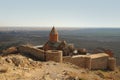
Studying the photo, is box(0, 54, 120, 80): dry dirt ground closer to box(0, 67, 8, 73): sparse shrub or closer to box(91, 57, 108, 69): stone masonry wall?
box(0, 67, 8, 73): sparse shrub

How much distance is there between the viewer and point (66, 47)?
85.3 feet

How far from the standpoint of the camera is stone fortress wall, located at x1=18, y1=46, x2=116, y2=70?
2025 cm

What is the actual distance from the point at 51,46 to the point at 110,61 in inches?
258

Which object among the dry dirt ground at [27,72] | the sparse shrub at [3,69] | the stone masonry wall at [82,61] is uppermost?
the sparse shrub at [3,69]

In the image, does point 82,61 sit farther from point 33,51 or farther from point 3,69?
point 3,69

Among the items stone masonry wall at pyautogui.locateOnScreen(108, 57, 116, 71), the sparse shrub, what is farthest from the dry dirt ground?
stone masonry wall at pyautogui.locateOnScreen(108, 57, 116, 71)

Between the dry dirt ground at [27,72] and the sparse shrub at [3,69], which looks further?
the sparse shrub at [3,69]

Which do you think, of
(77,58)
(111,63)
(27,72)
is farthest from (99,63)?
(27,72)

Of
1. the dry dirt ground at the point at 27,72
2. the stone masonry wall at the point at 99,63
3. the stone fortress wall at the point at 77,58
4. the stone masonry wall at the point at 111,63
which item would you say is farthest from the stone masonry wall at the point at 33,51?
the stone masonry wall at the point at 111,63

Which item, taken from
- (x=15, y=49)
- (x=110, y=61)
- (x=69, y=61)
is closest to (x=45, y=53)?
(x=69, y=61)

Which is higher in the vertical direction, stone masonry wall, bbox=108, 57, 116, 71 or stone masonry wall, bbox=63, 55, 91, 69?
stone masonry wall, bbox=63, 55, 91, 69

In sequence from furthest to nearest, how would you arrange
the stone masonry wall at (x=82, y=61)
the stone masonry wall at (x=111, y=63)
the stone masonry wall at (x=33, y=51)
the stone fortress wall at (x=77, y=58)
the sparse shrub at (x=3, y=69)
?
the stone masonry wall at (x=111, y=63) < the stone masonry wall at (x=82, y=61) < the stone masonry wall at (x=33, y=51) < the stone fortress wall at (x=77, y=58) < the sparse shrub at (x=3, y=69)

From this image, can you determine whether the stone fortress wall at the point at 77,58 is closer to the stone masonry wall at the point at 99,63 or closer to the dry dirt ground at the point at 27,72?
the stone masonry wall at the point at 99,63

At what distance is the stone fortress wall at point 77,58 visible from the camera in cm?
2025
